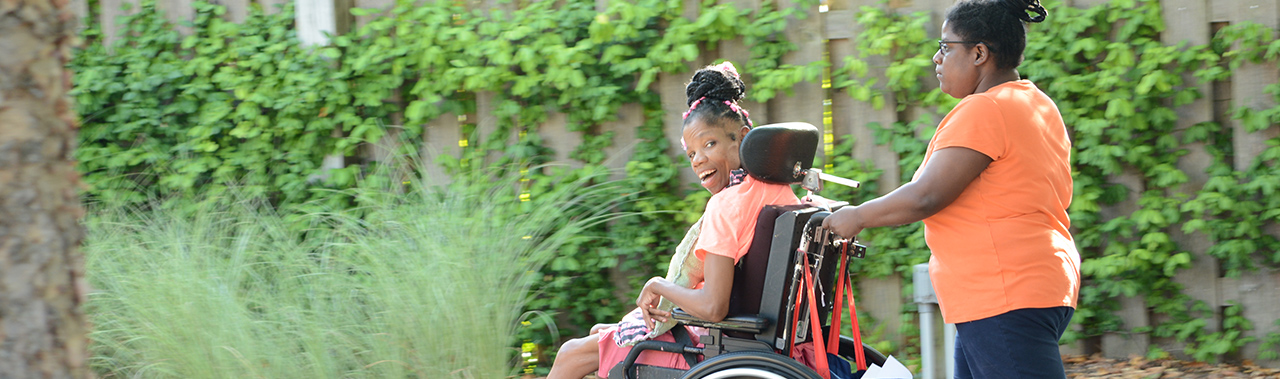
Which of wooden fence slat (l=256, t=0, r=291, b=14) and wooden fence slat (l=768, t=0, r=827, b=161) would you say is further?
wooden fence slat (l=256, t=0, r=291, b=14)

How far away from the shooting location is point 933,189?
6.57 feet

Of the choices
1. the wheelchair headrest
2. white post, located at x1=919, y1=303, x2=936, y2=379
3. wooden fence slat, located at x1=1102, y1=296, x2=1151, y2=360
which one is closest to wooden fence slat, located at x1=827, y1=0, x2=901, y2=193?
wooden fence slat, located at x1=1102, y1=296, x2=1151, y2=360

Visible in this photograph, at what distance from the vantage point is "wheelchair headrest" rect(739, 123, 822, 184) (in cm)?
246

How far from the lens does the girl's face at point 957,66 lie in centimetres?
212

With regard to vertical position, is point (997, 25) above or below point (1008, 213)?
above

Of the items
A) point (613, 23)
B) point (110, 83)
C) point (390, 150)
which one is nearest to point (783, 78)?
point (613, 23)

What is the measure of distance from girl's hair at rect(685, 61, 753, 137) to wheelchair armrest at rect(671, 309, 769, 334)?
581 mm

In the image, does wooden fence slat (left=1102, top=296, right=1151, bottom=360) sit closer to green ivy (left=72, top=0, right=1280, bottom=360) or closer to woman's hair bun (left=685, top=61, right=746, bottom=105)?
green ivy (left=72, top=0, right=1280, bottom=360)

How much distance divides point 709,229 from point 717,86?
514 millimetres

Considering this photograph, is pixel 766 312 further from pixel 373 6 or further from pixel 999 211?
pixel 373 6

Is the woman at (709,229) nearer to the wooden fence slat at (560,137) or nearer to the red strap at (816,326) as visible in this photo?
the red strap at (816,326)

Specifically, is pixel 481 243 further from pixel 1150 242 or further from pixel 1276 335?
pixel 1276 335

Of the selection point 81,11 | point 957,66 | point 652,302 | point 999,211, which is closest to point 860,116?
point 652,302

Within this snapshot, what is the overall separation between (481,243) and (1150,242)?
2488 mm
